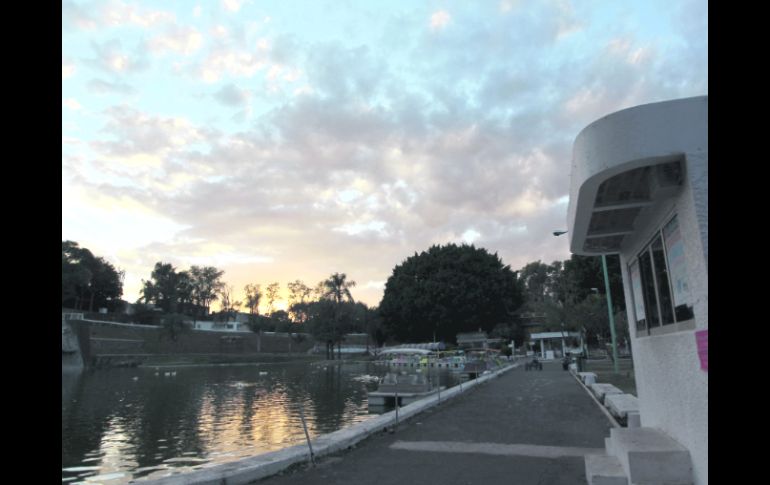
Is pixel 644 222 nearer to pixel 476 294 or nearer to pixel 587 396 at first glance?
pixel 587 396

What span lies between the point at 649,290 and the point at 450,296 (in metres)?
65.7

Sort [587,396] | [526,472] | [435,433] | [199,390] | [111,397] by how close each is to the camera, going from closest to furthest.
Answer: [526,472]
[435,433]
[587,396]
[111,397]
[199,390]

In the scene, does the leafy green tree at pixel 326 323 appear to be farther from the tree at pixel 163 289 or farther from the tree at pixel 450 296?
the tree at pixel 163 289

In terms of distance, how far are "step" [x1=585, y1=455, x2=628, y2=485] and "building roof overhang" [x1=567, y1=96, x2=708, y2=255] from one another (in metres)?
2.71

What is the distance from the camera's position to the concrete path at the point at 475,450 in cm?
719

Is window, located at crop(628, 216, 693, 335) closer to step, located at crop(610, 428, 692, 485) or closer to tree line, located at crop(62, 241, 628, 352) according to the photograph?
step, located at crop(610, 428, 692, 485)

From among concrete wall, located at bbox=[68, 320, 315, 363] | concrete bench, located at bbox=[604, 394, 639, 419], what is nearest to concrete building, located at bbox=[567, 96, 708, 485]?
concrete bench, located at bbox=[604, 394, 639, 419]

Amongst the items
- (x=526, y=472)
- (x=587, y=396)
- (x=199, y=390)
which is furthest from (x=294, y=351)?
(x=526, y=472)

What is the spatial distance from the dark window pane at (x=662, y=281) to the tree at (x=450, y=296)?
65535mm

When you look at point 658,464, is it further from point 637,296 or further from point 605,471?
point 637,296

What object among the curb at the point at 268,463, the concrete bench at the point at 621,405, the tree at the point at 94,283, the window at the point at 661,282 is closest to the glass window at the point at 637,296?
the window at the point at 661,282

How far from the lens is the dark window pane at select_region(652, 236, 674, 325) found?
201 inches

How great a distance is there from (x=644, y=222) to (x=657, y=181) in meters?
1.45
